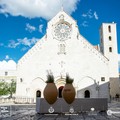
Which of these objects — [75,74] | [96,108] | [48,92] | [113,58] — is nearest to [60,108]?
[96,108]

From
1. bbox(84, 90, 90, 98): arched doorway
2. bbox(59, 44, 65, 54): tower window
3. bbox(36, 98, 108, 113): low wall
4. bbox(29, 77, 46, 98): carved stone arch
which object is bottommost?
bbox(36, 98, 108, 113): low wall

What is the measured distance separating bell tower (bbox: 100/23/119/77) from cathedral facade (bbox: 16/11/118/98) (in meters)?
9.62

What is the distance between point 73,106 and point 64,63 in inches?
765

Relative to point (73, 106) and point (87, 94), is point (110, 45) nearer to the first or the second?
point (87, 94)

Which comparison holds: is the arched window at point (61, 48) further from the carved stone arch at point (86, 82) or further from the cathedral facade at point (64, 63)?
the carved stone arch at point (86, 82)

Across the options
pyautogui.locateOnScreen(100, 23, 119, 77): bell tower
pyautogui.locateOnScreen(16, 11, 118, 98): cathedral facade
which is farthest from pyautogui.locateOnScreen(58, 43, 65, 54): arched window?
pyautogui.locateOnScreen(100, 23, 119, 77): bell tower

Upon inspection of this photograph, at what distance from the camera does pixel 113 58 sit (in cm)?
4566

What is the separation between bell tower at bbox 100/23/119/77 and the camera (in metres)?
45.6

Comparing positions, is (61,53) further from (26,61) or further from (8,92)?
(8,92)

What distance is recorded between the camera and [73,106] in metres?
17.0

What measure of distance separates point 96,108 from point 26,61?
21.0 metres

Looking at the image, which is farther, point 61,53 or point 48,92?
point 61,53

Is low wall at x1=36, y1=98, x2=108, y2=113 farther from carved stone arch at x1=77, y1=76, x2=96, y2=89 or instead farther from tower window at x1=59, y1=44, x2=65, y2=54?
tower window at x1=59, y1=44, x2=65, y2=54

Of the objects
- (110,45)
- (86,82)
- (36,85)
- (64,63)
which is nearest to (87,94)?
(86,82)
